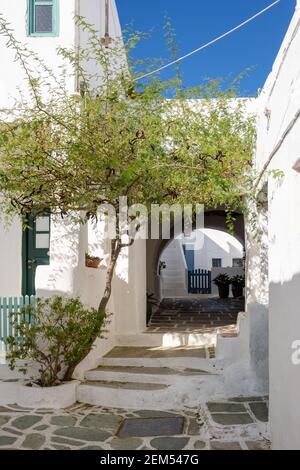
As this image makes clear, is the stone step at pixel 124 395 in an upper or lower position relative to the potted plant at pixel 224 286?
lower

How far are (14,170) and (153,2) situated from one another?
4641 mm

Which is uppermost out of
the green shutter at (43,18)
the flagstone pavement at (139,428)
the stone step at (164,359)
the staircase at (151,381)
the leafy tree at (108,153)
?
the green shutter at (43,18)

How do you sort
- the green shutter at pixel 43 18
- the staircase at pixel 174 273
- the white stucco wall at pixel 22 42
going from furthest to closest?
the staircase at pixel 174 273, the green shutter at pixel 43 18, the white stucco wall at pixel 22 42

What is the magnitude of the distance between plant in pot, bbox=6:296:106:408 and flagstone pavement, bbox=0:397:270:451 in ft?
0.79

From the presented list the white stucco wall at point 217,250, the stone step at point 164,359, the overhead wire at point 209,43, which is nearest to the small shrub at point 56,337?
the stone step at point 164,359

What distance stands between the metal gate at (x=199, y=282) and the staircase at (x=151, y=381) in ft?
49.9

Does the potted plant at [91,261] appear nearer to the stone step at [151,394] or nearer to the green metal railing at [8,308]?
the green metal railing at [8,308]

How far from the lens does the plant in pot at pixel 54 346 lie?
7.29m

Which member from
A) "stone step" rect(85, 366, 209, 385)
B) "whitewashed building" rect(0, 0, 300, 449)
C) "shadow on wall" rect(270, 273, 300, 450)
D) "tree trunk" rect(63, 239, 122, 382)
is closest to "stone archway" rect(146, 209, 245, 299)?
"whitewashed building" rect(0, 0, 300, 449)

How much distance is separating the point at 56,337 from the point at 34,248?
11.2 feet

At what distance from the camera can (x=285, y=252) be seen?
513 centimetres

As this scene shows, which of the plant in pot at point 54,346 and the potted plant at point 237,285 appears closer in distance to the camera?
the plant in pot at point 54,346

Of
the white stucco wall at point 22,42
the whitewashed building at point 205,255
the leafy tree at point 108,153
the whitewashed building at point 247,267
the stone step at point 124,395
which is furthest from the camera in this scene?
the whitewashed building at point 205,255

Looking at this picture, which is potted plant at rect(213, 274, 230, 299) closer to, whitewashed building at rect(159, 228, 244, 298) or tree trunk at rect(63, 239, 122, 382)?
whitewashed building at rect(159, 228, 244, 298)
